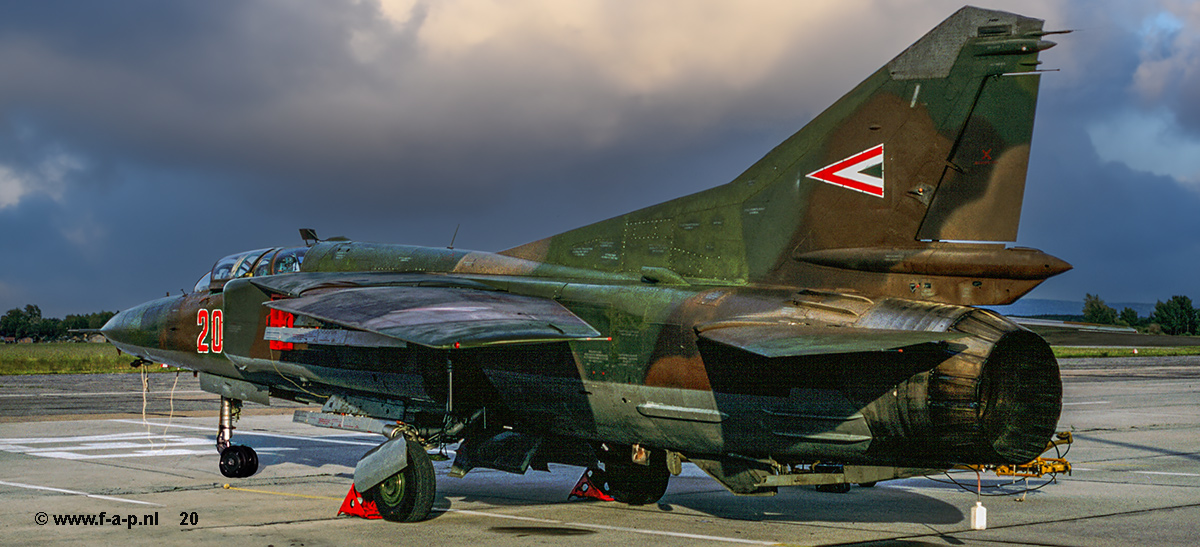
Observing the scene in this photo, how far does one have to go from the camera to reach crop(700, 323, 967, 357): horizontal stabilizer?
7449 mm

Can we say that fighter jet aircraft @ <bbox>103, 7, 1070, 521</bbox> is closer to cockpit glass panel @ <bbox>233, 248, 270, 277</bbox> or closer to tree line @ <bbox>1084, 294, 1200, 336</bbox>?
cockpit glass panel @ <bbox>233, 248, 270, 277</bbox>

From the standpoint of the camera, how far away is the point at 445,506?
11789 millimetres

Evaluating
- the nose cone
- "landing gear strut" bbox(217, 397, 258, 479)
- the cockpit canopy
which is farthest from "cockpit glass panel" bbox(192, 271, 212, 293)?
"landing gear strut" bbox(217, 397, 258, 479)

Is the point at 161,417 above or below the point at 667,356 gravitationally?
below

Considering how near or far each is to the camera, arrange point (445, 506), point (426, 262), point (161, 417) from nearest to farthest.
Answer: point (445, 506), point (426, 262), point (161, 417)

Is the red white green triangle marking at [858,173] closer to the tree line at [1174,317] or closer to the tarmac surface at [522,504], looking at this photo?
the tarmac surface at [522,504]

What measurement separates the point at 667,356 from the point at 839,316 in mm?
1762

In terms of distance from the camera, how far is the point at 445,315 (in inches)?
360

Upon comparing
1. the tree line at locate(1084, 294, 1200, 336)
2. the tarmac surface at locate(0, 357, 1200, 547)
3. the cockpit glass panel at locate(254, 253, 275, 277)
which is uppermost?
the tree line at locate(1084, 294, 1200, 336)

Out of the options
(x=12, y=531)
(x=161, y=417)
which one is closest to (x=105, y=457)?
(x=12, y=531)

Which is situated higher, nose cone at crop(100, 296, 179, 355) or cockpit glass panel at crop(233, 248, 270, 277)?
cockpit glass panel at crop(233, 248, 270, 277)

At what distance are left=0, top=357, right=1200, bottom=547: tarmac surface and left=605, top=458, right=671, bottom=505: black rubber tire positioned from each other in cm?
26

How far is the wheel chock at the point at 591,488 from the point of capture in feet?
40.8

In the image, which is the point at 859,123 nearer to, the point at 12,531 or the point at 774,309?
the point at 774,309
